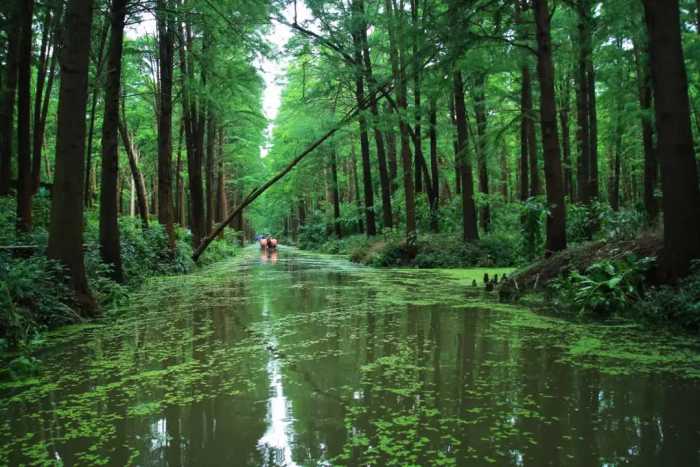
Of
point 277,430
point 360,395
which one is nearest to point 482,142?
point 360,395

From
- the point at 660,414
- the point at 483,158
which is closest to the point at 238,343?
the point at 660,414

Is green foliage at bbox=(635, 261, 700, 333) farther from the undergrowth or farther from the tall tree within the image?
the tall tree

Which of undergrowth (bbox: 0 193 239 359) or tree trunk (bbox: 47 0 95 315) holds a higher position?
tree trunk (bbox: 47 0 95 315)

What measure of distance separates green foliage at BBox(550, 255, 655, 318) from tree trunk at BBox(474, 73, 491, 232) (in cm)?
428

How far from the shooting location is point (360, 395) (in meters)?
3.29

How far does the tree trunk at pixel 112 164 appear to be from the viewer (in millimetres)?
9375

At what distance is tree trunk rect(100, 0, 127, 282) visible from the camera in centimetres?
938

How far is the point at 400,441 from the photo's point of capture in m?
2.53

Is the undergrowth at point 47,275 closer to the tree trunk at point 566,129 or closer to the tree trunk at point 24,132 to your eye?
the tree trunk at point 24,132

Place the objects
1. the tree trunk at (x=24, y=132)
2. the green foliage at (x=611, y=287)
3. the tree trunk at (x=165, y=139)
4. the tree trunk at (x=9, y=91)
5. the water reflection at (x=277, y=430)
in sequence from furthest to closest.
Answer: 1. the tree trunk at (x=165, y=139)
2. the tree trunk at (x=9, y=91)
3. the tree trunk at (x=24, y=132)
4. the green foliage at (x=611, y=287)
5. the water reflection at (x=277, y=430)

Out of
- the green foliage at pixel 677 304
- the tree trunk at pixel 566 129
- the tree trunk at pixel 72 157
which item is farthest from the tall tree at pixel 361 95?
the green foliage at pixel 677 304

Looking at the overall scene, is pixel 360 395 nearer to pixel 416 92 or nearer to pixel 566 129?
pixel 416 92

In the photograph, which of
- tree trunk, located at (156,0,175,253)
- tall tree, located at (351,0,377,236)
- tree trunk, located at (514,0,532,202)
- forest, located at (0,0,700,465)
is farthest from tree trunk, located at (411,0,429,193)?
tree trunk, located at (156,0,175,253)

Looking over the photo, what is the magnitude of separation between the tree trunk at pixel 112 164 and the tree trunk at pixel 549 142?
7.65m
